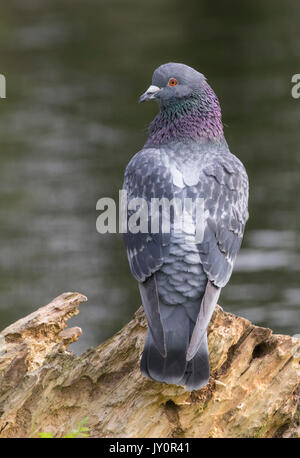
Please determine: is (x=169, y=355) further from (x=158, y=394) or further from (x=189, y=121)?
(x=189, y=121)

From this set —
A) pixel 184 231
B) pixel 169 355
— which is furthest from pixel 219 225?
pixel 169 355

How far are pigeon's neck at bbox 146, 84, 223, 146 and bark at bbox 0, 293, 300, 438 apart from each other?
6.12 ft

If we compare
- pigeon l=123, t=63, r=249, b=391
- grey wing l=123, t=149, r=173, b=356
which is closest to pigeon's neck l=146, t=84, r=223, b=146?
pigeon l=123, t=63, r=249, b=391

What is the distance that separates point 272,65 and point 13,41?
727 centimetres

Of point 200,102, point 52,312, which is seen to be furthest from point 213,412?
point 200,102

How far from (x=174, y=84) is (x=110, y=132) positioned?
1167 centimetres

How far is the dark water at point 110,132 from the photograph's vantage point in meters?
15.7

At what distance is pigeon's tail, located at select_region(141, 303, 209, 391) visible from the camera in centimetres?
724

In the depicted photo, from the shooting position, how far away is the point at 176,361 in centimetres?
729

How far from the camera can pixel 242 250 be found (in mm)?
16344

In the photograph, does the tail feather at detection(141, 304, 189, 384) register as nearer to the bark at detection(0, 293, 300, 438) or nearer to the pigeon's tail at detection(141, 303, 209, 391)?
the pigeon's tail at detection(141, 303, 209, 391)

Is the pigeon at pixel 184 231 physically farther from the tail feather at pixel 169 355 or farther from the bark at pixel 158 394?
the bark at pixel 158 394

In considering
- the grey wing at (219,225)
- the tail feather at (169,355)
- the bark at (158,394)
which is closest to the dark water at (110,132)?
the grey wing at (219,225)

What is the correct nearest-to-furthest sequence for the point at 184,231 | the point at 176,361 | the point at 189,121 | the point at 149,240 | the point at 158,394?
the point at 176,361, the point at 158,394, the point at 184,231, the point at 149,240, the point at 189,121
